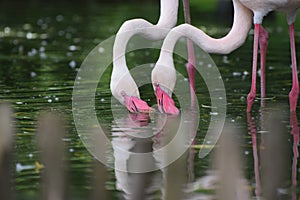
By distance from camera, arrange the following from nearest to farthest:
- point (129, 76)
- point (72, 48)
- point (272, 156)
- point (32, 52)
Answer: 1. point (272, 156)
2. point (129, 76)
3. point (32, 52)
4. point (72, 48)

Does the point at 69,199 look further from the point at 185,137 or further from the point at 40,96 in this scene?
the point at 40,96

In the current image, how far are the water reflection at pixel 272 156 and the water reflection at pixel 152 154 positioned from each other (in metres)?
0.60

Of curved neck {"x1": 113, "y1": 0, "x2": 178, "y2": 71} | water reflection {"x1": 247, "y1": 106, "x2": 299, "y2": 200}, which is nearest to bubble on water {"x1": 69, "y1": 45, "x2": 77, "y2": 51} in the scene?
curved neck {"x1": 113, "y1": 0, "x2": 178, "y2": 71}

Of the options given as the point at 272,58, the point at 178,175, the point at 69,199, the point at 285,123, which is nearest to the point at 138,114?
the point at 285,123

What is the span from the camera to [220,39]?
10.4 metres

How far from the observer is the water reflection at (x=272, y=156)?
543cm

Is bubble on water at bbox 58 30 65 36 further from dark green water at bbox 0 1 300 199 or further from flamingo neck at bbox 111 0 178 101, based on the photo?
flamingo neck at bbox 111 0 178 101

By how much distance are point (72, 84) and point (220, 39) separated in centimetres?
338

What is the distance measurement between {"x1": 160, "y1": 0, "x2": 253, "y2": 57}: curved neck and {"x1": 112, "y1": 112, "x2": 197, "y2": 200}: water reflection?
92 centimetres

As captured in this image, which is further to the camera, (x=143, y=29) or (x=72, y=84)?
(x=72, y=84)

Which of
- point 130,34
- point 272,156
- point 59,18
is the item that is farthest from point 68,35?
point 272,156

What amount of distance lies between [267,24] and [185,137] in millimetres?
19875

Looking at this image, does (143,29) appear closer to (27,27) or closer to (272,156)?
(272,156)

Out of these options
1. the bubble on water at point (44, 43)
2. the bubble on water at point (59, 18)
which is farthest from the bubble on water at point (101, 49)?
the bubble on water at point (59, 18)
